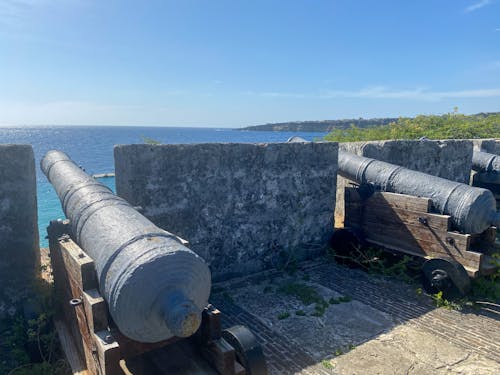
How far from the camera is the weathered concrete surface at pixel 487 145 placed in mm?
10772

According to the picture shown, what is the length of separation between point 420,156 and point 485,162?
7.02 feet

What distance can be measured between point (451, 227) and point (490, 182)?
16.1 ft

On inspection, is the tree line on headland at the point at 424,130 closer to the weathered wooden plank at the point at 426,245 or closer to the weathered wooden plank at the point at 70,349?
the weathered wooden plank at the point at 426,245

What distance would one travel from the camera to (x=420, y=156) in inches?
339

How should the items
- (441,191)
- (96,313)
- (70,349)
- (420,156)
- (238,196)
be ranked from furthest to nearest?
1. (420,156)
2. (238,196)
3. (441,191)
4. (70,349)
5. (96,313)

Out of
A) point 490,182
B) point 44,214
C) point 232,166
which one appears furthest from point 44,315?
point 44,214

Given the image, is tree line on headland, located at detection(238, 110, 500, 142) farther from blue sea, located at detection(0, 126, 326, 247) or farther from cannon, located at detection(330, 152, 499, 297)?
cannon, located at detection(330, 152, 499, 297)

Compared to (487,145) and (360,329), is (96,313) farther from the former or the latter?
(487,145)

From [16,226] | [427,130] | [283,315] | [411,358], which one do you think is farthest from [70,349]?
[427,130]

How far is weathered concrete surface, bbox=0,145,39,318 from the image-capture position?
4.42 metres

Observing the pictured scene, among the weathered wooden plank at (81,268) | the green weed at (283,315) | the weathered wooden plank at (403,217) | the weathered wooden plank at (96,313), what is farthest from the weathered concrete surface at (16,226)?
the weathered wooden plank at (403,217)

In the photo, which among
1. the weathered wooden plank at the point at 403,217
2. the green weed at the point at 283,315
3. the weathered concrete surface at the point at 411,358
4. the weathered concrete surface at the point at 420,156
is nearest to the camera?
the weathered concrete surface at the point at 411,358

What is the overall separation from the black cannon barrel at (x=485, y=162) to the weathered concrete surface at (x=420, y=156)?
0.22 meters

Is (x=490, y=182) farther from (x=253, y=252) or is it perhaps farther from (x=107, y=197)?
(x=107, y=197)
